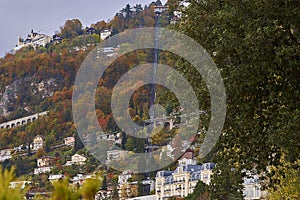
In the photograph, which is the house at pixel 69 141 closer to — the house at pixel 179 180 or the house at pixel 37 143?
the house at pixel 37 143

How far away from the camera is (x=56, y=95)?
120 m

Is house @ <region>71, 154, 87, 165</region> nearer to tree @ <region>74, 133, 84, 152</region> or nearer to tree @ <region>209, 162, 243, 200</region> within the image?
tree @ <region>74, 133, 84, 152</region>

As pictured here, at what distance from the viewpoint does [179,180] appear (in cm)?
6794

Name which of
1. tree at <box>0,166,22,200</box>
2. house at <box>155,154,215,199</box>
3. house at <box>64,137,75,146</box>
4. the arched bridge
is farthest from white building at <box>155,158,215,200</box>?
tree at <box>0,166,22,200</box>

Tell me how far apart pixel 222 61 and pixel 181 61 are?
5.10 ft

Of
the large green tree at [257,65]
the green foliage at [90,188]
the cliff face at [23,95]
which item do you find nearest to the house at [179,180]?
the large green tree at [257,65]

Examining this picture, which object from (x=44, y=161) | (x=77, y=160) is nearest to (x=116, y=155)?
(x=77, y=160)

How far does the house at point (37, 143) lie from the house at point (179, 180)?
39935mm

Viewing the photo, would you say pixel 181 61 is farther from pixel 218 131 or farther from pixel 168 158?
pixel 168 158

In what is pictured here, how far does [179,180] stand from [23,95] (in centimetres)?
7561

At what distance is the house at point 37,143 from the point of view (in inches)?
4281

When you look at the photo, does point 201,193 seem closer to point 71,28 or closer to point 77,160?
point 77,160

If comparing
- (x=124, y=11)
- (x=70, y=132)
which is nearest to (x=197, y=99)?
(x=70, y=132)

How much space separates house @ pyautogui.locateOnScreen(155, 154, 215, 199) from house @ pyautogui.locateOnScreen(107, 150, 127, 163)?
35.7 feet
